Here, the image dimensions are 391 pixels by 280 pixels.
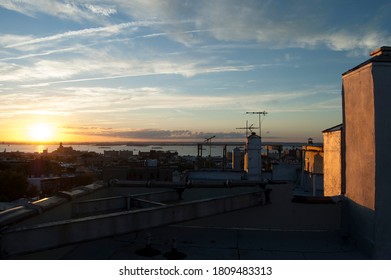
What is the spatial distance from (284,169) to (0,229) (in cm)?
2272

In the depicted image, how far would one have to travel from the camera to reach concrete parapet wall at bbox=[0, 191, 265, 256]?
3594 mm

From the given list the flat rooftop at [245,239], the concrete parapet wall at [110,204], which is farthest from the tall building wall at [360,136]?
the concrete parapet wall at [110,204]

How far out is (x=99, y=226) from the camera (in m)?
4.22

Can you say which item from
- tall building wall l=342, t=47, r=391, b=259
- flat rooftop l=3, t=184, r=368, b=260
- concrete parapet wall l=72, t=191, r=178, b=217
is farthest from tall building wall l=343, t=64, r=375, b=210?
concrete parapet wall l=72, t=191, r=178, b=217

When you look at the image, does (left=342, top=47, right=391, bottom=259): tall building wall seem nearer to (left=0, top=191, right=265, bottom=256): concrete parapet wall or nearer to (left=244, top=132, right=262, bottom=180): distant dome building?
(left=0, top=191, right=265, bottom=256): concrete parapet wall

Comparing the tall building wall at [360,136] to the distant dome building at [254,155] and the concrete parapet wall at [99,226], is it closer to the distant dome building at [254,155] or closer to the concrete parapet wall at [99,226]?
the concrete parapet wall at [99,226]

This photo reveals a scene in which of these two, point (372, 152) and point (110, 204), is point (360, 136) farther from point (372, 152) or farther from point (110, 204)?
point (110, 204)

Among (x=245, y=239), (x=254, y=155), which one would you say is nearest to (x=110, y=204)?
(x=245, y=239)

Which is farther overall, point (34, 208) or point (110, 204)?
point (110, 204)

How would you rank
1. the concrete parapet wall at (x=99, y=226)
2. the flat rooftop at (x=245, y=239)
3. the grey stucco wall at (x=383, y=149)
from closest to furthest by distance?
the concrete parapet wall at (x=99, y=226), the grey stucco wall at (x=383, y=149), the flat rooftop at (x=245, y=239)

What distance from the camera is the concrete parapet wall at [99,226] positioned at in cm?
359

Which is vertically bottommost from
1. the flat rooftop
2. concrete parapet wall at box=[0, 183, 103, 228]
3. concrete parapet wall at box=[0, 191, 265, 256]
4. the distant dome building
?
the flat rooftop
